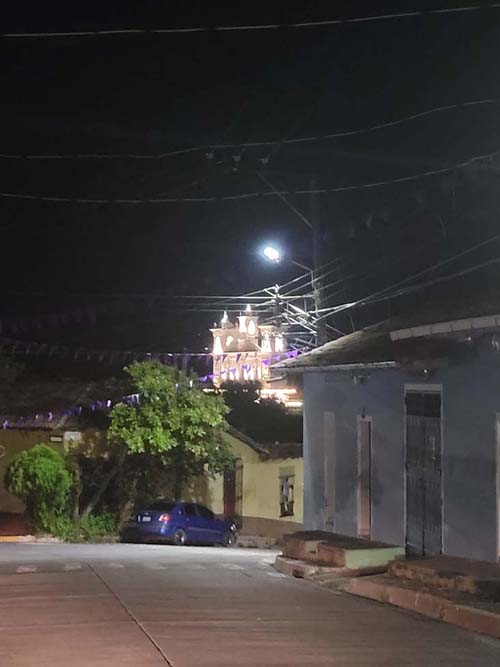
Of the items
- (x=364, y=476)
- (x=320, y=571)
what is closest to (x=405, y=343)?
(x=364, y=476)

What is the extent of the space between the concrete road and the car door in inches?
563

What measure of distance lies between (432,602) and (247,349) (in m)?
17.3

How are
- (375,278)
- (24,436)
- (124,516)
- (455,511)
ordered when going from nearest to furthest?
(455,511) → (375,278) → (124,516) → (24,436)

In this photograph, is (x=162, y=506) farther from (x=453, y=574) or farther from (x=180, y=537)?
(x=453, y=574)

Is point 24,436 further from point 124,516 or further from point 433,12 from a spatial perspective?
point 433,12

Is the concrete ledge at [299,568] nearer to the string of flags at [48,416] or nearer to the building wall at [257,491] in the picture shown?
the string of flags at [48,416]

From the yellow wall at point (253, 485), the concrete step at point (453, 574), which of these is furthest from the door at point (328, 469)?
the yellow wall at point (253, 485)

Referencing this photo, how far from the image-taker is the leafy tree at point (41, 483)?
28.2m

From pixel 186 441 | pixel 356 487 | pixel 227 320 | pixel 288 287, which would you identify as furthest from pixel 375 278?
pixel 356 487

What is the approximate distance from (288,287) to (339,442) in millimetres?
10334

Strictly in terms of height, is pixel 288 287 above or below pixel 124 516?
above

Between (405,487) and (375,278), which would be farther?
(375,278)

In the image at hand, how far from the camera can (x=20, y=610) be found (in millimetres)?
10312

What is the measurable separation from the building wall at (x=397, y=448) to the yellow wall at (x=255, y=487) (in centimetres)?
1552
